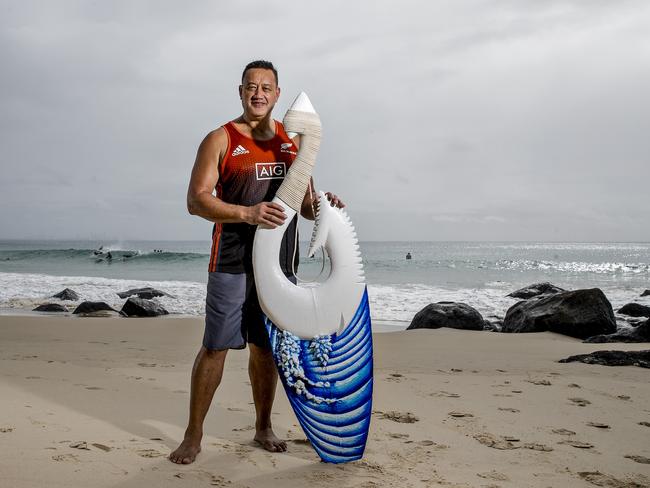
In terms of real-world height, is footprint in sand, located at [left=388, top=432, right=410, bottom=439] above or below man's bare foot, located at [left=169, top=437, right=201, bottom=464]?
below

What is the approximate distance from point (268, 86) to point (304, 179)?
53cm

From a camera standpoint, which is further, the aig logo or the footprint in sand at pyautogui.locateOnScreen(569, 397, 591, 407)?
the footprint in sand at pyautogui.locateOnScreen(569, 397, 591, 407)

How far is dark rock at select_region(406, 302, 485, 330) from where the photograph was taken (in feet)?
27.3

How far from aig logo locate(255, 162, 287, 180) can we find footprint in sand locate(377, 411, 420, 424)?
5.50ft

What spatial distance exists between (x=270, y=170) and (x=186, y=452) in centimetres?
144

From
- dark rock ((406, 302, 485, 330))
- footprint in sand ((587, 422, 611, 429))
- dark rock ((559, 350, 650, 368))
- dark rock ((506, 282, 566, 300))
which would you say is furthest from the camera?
dark rock ((506, 282, 566, 300))

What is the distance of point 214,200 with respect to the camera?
266 centimetres

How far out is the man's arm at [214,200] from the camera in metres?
2.64

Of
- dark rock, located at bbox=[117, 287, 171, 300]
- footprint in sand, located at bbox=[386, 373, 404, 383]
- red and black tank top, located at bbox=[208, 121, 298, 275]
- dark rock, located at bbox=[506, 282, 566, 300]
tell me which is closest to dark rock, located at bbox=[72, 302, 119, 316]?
dark rock, located at bbox=[117, 287, 171, 300]

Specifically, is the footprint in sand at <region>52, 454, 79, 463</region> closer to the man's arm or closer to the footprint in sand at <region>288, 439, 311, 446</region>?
the footprint in sand at <region>288, 439, 311, 446</region>

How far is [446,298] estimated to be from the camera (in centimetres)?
1419

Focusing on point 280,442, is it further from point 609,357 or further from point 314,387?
point 609,357

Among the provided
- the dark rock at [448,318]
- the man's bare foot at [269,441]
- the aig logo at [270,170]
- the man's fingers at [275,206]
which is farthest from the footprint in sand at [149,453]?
the dark rock at [448,318]

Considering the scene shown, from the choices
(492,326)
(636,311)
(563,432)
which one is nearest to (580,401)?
(563,432)
